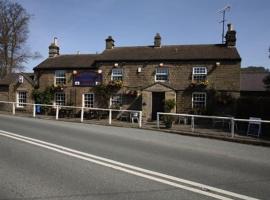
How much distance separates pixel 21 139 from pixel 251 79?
28.7 meters

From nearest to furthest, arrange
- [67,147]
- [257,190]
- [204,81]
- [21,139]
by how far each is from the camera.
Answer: [257,190]
[67,147]
[21,139]
[204,81]

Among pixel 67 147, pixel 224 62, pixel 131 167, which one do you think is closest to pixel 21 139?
pixel 67 147

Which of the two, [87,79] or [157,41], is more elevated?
[157,41]

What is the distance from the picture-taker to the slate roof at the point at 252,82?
105 ft

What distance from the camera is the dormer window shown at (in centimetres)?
2550

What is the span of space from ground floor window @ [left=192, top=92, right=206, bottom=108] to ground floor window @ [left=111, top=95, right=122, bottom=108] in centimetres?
620

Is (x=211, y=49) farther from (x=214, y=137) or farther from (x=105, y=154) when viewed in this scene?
(x=105, y=154)

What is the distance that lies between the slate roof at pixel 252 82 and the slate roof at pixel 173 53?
726 centimetres

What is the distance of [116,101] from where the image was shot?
27.4m

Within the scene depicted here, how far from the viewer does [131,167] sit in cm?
781

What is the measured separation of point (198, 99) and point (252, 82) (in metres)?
11.5

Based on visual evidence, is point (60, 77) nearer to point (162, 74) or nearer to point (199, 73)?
point (162, 74)

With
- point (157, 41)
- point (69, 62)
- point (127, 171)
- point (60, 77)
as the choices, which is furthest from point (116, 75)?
point (127, 171)

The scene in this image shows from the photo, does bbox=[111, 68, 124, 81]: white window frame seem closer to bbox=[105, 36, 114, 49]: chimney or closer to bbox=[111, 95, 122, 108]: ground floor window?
bbox=[111, 95, 122, 108]: ground floor window
